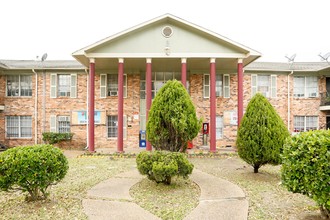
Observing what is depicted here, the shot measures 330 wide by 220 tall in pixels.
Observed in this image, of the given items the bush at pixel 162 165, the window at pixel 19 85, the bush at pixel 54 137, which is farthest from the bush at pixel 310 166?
the window at pixel 19 85

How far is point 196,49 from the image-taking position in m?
14.3

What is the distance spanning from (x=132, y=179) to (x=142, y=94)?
394 inches

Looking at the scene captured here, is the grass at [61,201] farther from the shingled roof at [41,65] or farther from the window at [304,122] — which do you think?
the window at [304,122]

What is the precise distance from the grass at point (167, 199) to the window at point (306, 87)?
440 inches

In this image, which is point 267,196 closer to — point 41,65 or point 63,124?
point 63,124

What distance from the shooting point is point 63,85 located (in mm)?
17547

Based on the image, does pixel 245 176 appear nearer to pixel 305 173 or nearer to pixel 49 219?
pixel 305 173

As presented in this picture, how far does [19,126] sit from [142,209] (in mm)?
15582

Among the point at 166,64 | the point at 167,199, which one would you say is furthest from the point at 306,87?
the point at 167,199

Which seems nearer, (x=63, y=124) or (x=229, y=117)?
(x=63, y=124)

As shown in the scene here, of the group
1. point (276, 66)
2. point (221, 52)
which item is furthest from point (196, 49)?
point (276, 66)

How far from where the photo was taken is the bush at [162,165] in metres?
6.46

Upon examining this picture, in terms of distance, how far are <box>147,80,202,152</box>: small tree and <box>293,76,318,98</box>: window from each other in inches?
535

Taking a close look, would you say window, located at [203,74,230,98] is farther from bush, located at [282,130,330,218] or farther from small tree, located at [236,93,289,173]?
bush, located at [282,130,330,218]
